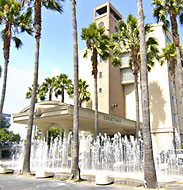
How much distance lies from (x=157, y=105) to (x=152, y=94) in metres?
1.79

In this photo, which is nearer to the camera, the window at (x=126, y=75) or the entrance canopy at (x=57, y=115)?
the entrance canopy at (x=57, y=115)

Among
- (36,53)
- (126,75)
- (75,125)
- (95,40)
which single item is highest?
(126,75)

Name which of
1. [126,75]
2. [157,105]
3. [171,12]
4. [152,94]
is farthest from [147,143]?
[126,75]

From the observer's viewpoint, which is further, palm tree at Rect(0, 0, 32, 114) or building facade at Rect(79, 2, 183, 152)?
building facade at Rect(79, 2, 183, 152)

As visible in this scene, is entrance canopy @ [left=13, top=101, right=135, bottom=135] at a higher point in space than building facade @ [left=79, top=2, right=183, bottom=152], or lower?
lower

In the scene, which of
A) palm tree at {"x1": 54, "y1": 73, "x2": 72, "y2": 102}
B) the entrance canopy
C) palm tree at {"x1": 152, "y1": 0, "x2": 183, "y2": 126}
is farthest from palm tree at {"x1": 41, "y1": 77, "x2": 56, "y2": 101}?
palm tree at {"x1": 152, "y1": 0, "x2": 183, "y2": 126}

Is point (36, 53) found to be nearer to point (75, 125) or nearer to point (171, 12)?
point (75, 125)

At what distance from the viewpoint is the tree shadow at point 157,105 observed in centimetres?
2778

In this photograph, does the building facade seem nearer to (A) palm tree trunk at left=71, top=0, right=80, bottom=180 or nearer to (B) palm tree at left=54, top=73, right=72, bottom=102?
(B) palm tree at left=54, top=73, right=72, bottom=102

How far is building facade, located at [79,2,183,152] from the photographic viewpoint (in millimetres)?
27266

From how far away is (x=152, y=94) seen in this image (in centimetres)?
2919

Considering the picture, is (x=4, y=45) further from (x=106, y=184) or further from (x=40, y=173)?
(x=106, y=184)

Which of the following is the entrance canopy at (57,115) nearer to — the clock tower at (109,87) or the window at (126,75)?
the clock tower at (109,87)

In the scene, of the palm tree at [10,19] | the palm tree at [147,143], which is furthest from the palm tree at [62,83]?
the palm tree at [147,143]
